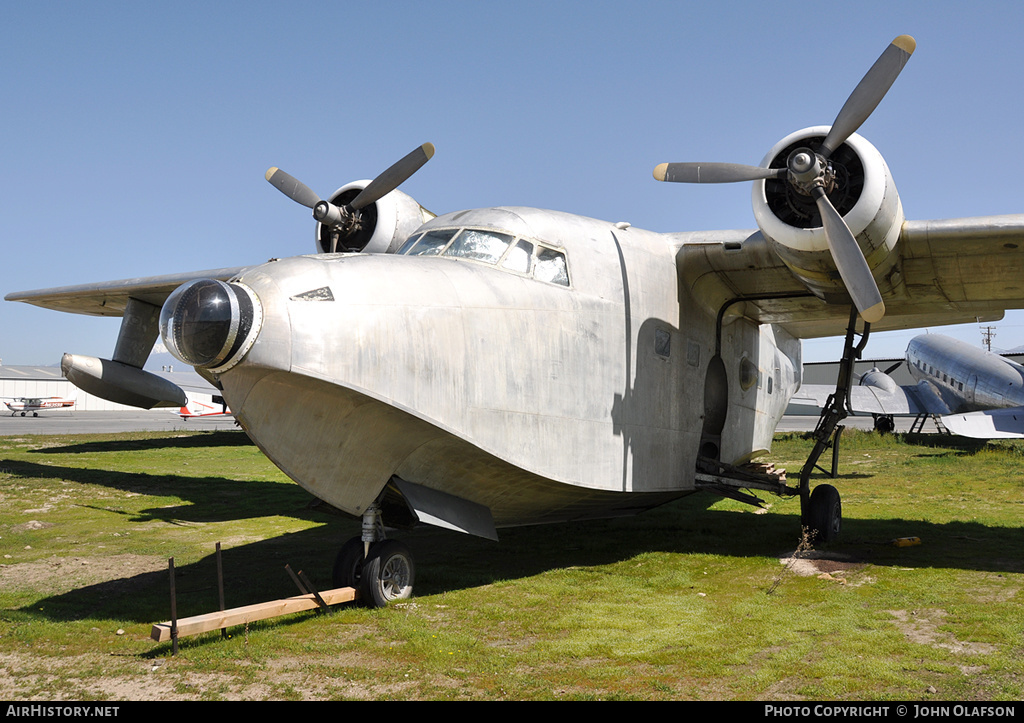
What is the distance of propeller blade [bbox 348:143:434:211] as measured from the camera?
34.0ft

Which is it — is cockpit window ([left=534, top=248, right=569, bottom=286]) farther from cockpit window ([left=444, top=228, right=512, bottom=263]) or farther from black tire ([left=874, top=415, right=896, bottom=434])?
black tire ([left=874, top=415, right=896, bottom=434])

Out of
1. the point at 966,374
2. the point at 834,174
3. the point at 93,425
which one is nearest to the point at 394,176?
the point at 834,174

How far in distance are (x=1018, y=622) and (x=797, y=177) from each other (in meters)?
4.59

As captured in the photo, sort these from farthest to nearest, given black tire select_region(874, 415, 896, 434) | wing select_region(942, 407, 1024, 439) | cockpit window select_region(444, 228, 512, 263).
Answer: black tire select_region(874, 415, 896, 434) < wing select_region(942, 407, 1024, 439) < cockpit window select_region(444, 228, 512, 263)

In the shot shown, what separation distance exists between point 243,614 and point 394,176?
22.3 ft

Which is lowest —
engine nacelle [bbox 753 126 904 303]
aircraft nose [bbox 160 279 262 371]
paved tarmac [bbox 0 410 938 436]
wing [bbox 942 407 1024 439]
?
paved tarmac [bbox 0 410 938 436]

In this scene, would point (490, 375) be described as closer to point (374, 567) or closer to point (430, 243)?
point (430, 243)

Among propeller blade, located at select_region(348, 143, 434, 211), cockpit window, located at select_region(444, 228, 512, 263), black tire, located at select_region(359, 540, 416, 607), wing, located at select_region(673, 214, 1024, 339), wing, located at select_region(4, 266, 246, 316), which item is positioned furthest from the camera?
wing, located at select_region(4, 266, 246, 316)

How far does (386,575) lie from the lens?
6.69 meters

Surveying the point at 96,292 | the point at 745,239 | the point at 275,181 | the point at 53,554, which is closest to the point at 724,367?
the point at 745,239

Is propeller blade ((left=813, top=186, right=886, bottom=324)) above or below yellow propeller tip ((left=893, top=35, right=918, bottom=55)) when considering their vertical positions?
below

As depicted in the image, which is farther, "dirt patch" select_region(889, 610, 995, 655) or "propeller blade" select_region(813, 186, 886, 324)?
"propeller blade" select_region(813, 186, 886, 324)

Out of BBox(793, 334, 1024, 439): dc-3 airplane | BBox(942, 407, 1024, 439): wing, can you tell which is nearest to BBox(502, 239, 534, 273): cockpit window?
BBox(942, 407, 1024, 439): wing
